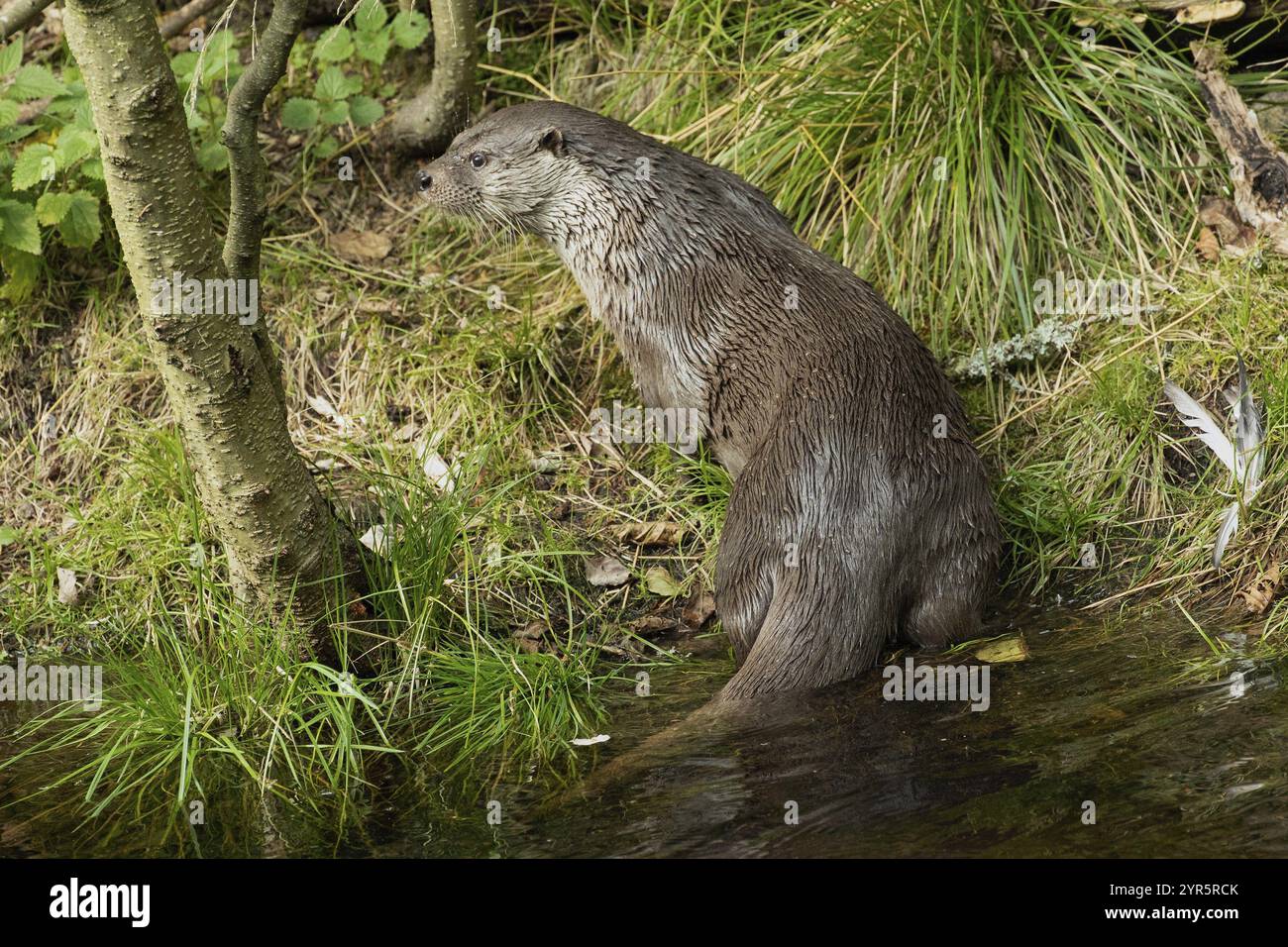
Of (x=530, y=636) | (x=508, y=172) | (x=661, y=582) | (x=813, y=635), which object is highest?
(x=508, y=172)

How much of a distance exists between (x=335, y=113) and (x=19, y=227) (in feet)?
3.62

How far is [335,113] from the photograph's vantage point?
4820 mm

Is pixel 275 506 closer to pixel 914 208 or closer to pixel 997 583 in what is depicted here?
pixel 997 583

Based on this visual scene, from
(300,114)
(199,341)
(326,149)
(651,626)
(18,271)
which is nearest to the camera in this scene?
(199,341)

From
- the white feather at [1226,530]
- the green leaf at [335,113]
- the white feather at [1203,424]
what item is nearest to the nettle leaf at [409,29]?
the green leaf at [335,113]

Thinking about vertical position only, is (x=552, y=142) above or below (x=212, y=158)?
below

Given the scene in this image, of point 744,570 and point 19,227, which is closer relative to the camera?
point 744,570

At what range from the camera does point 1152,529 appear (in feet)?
12.3

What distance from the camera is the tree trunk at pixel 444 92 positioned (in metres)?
4.62

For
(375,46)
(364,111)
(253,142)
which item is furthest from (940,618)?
(375,46)

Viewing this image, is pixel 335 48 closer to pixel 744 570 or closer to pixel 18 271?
pixel 18 271
